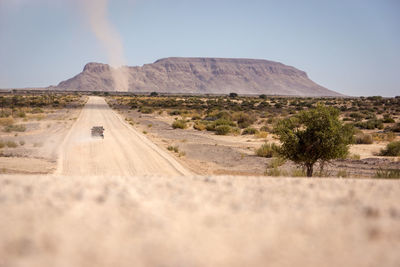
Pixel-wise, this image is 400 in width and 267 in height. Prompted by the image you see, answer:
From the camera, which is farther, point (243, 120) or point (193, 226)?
point (243, 120)

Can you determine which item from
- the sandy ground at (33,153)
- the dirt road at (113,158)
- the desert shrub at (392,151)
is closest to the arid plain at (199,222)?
the dirt road at (113,158)

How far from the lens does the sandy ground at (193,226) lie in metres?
3.19

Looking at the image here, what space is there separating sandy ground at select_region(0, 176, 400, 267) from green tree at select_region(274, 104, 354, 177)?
29.1ft

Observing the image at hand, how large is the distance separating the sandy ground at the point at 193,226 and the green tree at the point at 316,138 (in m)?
8.85

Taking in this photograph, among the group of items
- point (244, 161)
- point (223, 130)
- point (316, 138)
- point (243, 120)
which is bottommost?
point (244, 161)

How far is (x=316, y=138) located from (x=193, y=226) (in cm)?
1150

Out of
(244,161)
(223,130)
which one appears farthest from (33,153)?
(223,130)

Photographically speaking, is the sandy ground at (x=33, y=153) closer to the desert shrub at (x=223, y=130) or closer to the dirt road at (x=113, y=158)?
the dirt road at (x=113, y=158)

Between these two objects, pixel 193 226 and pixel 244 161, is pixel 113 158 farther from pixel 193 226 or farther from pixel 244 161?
pixel 193 226

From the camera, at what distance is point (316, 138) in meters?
14.2

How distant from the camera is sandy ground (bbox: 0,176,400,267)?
3.19m

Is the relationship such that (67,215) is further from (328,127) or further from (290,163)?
(290,163)

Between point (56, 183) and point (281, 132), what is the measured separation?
10994 millimetres

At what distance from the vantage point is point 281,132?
48.8 feet
